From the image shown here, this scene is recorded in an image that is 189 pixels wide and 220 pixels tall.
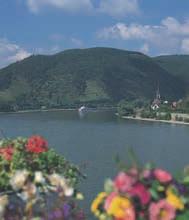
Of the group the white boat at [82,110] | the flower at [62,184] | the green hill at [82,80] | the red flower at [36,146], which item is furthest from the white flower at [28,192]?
the green hill at [82,80]

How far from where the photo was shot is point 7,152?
3682 mm

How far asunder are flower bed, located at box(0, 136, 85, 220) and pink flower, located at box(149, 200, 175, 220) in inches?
20.2

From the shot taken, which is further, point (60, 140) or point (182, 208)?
point (60, 140)

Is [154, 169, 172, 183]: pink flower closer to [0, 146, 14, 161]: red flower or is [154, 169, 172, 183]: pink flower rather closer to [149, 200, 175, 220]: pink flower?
[149, 200, 175, 220]: pink flower

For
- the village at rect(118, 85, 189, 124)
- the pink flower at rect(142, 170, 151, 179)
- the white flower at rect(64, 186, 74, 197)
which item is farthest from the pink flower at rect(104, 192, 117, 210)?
the village at rect(118, 85, 189, 124)

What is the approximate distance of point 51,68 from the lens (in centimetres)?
16750

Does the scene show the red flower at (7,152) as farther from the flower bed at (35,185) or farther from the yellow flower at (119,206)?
the yellow flower at (119,206)

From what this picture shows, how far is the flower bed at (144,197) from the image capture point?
2303mm

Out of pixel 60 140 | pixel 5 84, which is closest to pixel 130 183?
pixel 60 140

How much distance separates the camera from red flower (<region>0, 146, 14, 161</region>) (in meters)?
3.60

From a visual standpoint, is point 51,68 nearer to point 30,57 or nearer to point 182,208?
point 30,57

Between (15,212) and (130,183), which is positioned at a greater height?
(130,183)

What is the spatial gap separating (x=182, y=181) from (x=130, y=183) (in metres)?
0.29

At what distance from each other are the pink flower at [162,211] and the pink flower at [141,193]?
0.12 ft
